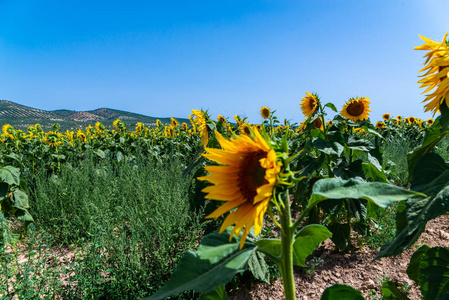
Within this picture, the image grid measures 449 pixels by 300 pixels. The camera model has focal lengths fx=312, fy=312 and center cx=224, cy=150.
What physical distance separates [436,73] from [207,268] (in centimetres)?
93

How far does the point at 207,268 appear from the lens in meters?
0.61

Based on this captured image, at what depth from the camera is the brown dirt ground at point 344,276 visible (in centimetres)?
197

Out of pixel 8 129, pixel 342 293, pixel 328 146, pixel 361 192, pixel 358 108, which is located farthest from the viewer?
pixel 8 129

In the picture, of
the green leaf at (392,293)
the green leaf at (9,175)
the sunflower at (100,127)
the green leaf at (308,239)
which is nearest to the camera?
the green leaf at (308,239)

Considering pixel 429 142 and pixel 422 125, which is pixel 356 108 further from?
pixel 422 125

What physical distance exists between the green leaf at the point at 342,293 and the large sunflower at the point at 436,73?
60 cm

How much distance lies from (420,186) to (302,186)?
1.36 m

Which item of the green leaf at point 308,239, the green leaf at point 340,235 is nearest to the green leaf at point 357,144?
the green leaf at point 340,235

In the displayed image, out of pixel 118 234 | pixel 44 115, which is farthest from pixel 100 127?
pixel 44 115

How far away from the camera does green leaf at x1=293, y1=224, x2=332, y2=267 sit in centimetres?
78

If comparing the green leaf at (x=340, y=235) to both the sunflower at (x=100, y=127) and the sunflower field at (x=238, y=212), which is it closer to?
the sunflower field at (x=238, y=212)

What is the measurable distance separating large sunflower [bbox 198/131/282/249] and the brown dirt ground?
1459mm

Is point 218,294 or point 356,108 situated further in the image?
point 356,108

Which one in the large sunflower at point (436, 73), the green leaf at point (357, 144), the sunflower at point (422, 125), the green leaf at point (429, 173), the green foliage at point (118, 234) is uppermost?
the sunflower at point (422, 125)
